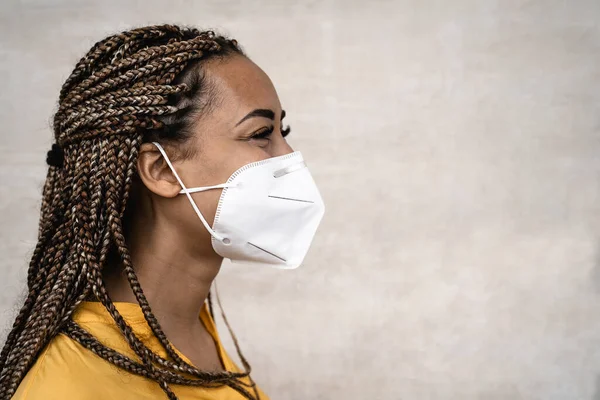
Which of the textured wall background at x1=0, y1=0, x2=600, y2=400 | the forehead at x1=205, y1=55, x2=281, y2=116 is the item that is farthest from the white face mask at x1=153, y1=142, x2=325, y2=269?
the textured wall background at x1=0, y1=0, x2=600, y2=400

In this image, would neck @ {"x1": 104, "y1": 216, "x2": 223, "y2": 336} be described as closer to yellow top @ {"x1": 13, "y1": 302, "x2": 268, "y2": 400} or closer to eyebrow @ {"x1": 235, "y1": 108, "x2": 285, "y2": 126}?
yellow top @ {"x1": 13, "y1": 302, "x2": 268, "y2": 400}

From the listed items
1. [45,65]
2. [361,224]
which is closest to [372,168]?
[361,224]

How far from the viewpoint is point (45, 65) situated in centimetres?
293

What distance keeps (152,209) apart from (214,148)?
7.7 inches

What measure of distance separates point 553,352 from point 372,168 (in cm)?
100

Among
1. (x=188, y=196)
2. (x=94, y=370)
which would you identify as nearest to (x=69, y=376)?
(x=94, y=370)

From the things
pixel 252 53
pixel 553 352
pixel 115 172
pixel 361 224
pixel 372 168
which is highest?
pixel 115 172

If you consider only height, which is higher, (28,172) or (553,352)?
(28,172)

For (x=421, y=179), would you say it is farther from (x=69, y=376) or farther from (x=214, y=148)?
(x=69, y=376)

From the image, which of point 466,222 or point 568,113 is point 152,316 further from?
point 568,113

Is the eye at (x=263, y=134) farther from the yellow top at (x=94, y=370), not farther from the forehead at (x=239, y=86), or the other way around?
the yellow top at (x=94, y=370)

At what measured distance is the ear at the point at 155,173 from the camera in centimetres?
153

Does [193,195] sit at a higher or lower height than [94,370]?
higher

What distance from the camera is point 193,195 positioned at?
155 centimetres
